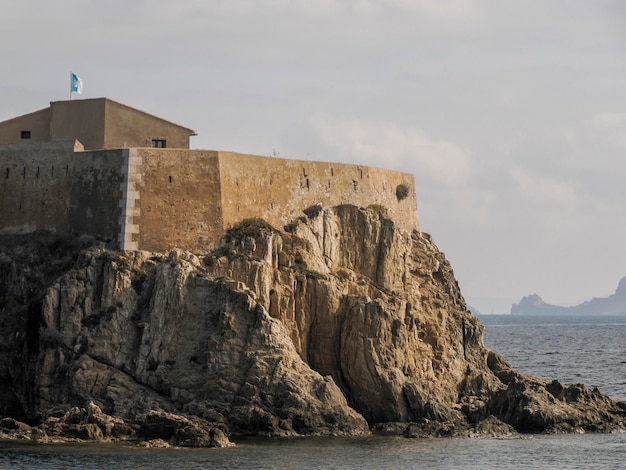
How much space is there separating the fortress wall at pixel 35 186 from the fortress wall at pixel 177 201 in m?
4.24

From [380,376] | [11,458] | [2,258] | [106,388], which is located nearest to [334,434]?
[380,376]

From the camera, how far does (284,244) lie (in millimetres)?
67750

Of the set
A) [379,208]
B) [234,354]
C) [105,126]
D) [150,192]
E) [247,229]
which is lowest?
[234,354]

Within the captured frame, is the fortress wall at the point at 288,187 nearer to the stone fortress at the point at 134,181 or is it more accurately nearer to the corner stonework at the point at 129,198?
the stone fortress at the point at 134,181

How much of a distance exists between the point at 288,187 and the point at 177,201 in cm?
655

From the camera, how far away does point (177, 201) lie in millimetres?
66812

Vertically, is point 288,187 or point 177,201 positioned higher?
point 288,187

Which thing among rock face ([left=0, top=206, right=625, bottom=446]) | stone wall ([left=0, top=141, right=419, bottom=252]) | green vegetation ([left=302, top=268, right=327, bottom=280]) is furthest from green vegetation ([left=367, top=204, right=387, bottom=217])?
green vegetation ([left=302, top=268, right=327, bottom=280])

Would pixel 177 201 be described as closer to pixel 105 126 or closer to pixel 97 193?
pixel 97 193

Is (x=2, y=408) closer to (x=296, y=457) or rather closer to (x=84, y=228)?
(x=84, y=228)

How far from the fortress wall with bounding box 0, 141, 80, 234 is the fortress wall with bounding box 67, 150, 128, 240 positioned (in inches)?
17.5

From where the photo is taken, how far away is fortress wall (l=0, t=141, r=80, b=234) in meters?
68.8

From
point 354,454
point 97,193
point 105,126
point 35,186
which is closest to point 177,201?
point 97,193

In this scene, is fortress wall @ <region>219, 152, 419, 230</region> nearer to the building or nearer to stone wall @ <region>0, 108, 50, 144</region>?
the building
